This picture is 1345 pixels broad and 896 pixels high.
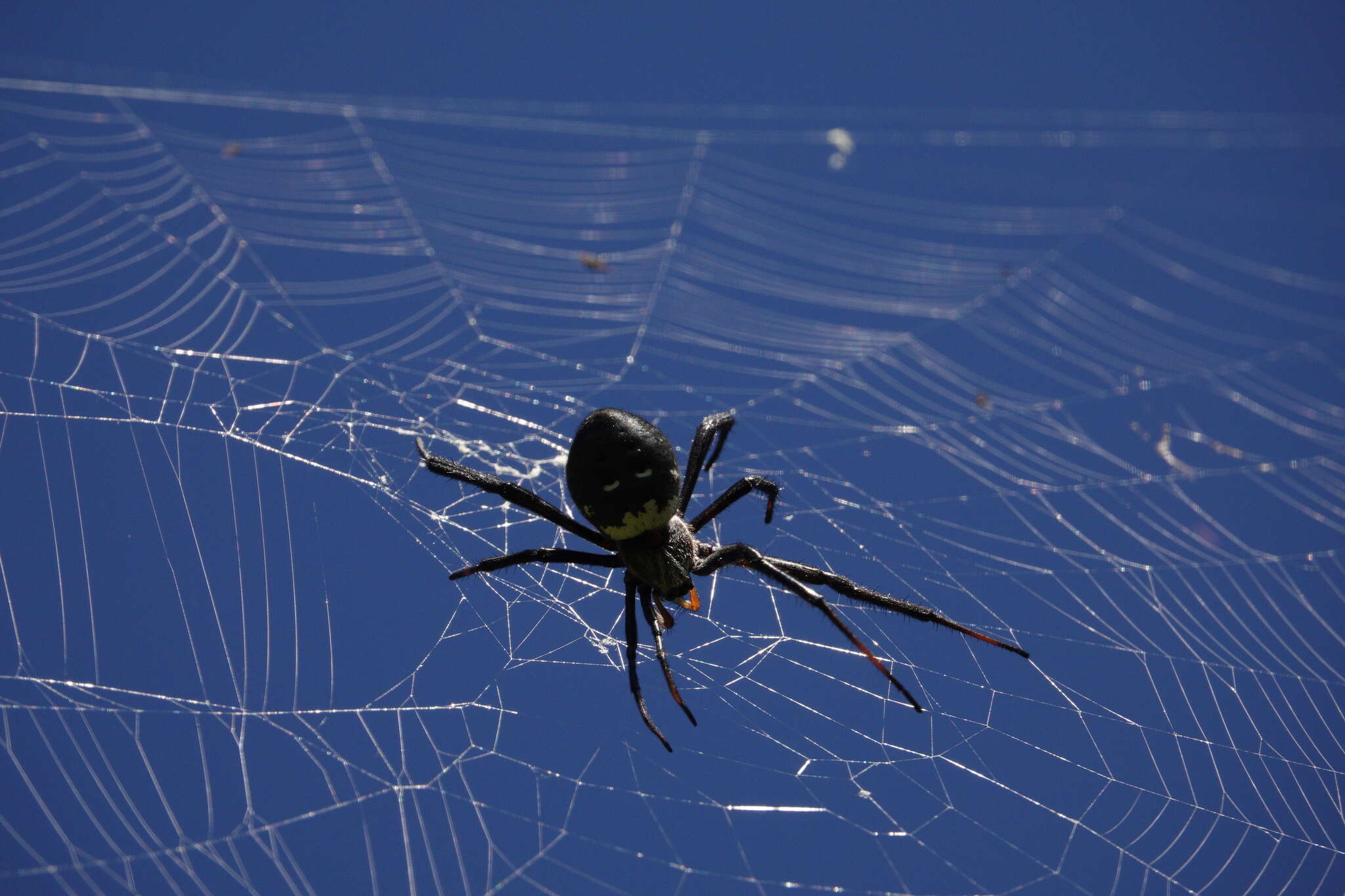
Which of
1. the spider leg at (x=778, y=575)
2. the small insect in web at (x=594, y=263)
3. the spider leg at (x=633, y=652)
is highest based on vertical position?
the small insect in web at (x=594, y=263)

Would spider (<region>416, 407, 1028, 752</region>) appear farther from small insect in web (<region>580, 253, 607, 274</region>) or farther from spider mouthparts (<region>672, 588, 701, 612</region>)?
small insect in web (<region>580, 253, 607, 274</region>)

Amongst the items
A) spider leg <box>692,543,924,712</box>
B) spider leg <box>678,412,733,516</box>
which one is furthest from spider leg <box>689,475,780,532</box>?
spider leg <box>692,543,924,712</box>

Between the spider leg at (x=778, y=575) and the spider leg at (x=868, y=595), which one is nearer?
the spider leg at (x=778, y=575)

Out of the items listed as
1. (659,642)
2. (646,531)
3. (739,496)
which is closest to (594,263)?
(739,496)

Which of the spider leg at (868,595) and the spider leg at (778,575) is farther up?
the spider leg at (868,595)

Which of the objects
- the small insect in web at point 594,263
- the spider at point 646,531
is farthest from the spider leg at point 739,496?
the small insect in web at point 594,263

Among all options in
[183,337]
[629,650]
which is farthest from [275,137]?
[629,650]

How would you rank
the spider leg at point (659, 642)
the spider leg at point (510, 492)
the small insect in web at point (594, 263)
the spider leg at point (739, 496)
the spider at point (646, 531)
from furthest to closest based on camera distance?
the small insect in web at point (594, 263) < the spider leg at point (739, 496) < the spider leg at point (510, 492) < the spider at point (646, 531) < the spider leg at point (659, 642)

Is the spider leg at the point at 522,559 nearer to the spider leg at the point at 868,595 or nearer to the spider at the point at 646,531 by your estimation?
the spider at the point at 646,531
